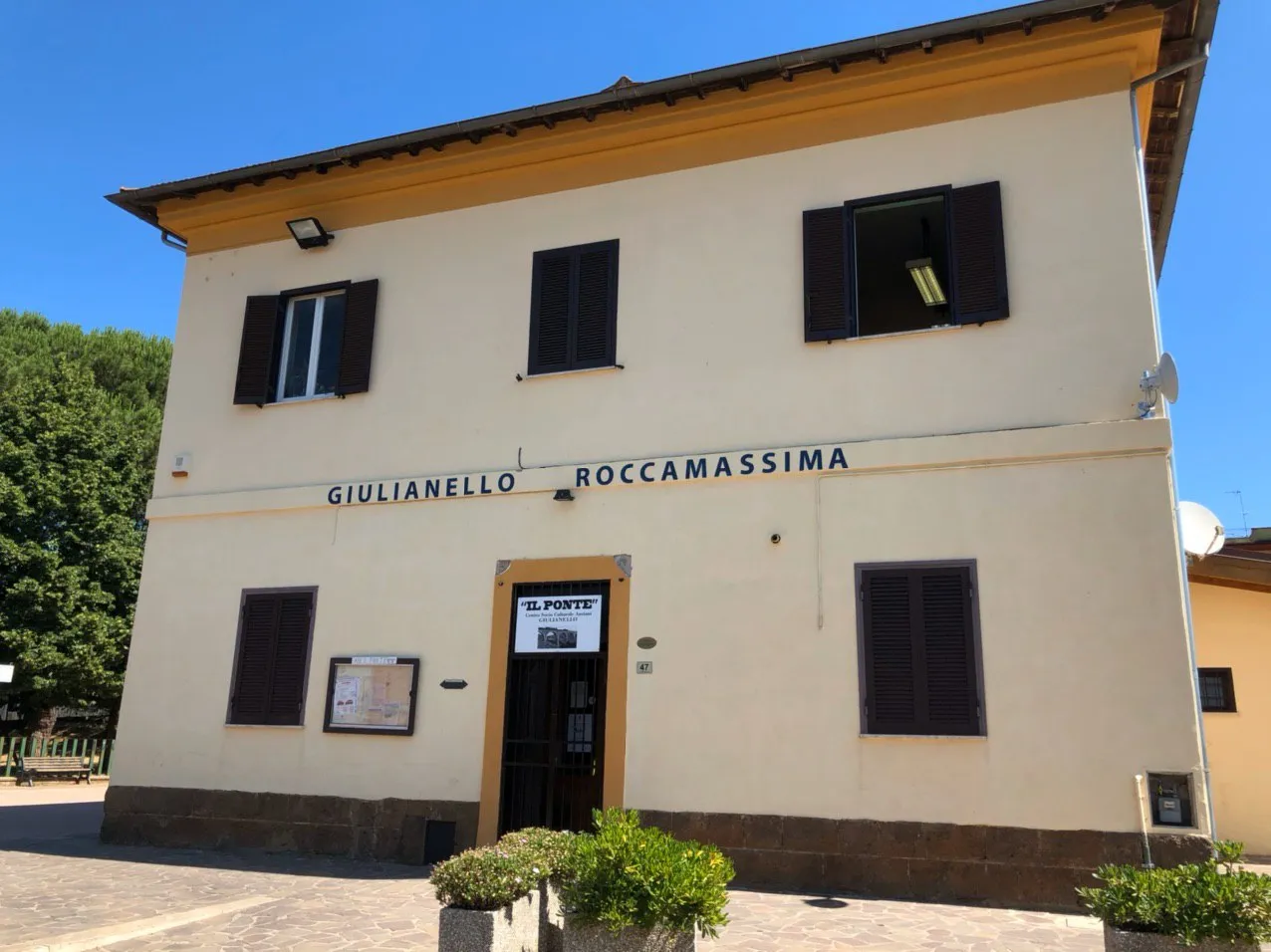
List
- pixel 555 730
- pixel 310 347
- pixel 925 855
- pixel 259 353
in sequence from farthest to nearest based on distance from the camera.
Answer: pixel 310 347, pixel 259 353, pixel 555 730, pixel 925 855

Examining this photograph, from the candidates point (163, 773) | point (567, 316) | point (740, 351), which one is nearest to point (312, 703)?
point (163, 773)

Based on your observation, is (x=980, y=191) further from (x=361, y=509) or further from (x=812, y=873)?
(x=361, y=509)

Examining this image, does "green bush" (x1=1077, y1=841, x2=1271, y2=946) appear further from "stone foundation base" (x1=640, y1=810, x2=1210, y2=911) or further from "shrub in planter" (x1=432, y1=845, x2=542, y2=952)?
"stone foundation base" (x1=640, y1=810, x2=1210, y2=911)

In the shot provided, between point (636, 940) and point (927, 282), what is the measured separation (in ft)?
22.4

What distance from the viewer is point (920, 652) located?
8320 millimetres

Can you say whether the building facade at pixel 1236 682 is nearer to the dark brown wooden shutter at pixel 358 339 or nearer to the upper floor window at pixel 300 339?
the dark brown wooden shutter at pixel 358 339

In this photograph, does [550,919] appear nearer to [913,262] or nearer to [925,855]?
[925,855]

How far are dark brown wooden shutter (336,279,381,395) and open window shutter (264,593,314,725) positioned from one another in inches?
91.0

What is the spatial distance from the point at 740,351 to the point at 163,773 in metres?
7.40

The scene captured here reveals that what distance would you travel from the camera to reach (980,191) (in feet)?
29.7

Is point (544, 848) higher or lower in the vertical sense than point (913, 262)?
lower

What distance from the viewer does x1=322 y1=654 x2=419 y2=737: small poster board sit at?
9906mm

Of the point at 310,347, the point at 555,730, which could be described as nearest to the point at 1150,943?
the point at 555,730

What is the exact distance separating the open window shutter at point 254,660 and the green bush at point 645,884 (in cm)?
638
